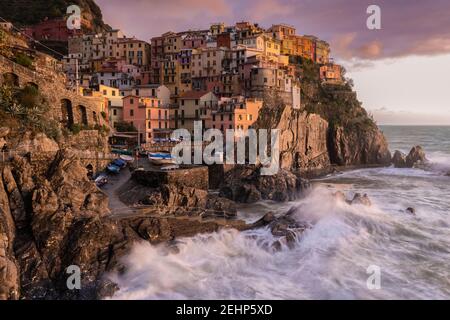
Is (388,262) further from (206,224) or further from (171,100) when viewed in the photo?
(171,100)

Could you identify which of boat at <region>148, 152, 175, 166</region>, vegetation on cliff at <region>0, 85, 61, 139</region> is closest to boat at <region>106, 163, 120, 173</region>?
boat at <region>148, 152, 175, 166</region>

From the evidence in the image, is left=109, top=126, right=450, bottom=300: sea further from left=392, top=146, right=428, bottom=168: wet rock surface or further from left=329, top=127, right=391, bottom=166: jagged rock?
left=392, top=146, right=428, bottom=168: wet rock surface

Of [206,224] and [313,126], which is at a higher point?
[313,126]

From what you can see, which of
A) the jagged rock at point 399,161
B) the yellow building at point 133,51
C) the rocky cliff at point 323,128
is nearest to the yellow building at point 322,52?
the rocky cliff at point 323,128

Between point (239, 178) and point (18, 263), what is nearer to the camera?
point (18, 263)

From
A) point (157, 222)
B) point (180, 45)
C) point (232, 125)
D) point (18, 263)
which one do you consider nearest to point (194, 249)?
point (157, 222)

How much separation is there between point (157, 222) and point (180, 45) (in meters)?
70.7

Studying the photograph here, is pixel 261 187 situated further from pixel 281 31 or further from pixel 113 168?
pixel 281 31

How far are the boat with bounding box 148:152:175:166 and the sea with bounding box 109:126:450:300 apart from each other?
11.9 meters

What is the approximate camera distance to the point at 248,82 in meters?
74.7

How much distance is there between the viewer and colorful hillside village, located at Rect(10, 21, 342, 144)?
64312mm

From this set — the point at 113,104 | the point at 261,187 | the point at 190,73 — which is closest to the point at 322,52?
the point at 190,73

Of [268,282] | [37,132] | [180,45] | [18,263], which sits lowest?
[268,282]

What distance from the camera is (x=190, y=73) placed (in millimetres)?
80875
